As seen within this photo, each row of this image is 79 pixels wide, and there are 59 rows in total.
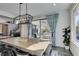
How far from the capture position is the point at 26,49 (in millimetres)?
2104

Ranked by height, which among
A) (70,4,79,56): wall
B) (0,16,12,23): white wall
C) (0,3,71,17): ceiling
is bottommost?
(70,4,79,56): wall

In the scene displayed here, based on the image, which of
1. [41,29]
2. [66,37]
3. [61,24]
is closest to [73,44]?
[66,37]

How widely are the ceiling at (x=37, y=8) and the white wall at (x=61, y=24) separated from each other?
0.13 m

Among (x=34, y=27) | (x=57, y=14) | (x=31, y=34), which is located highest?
(x=57, y=14)

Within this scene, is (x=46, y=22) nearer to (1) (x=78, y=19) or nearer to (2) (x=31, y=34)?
(2) (x=31, y=34)

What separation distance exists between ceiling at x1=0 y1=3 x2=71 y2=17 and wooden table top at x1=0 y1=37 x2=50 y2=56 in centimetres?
58

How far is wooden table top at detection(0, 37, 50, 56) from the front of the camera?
6.95 ft

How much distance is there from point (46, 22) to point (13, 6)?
2.70ft

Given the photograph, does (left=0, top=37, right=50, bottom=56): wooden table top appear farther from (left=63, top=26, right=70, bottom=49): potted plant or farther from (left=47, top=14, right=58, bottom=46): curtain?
(left=63, top=26, right=70, bottom=49): potted plant

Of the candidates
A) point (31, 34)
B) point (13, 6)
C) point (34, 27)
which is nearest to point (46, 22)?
point (34, 27)

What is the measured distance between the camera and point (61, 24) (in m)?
2.24

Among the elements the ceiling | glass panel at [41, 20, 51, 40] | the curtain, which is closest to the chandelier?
the ceiling

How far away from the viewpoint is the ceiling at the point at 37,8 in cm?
219

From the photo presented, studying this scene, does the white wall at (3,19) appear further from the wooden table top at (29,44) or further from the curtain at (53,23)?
the curtain at (53,23)
